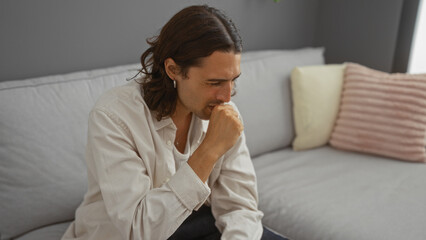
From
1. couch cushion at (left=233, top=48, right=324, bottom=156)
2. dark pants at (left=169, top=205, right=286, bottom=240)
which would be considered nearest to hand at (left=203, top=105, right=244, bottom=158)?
dark pants at (left=169, top=205, right=286, bottom=240)

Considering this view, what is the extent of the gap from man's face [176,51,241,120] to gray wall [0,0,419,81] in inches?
27.1

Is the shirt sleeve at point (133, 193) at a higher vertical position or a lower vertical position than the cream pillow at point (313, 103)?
higher

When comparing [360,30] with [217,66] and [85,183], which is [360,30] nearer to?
[217,66]

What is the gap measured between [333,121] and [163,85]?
1.15m

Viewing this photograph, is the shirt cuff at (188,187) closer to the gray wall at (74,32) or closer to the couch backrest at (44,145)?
the couch backrest at (44,145)

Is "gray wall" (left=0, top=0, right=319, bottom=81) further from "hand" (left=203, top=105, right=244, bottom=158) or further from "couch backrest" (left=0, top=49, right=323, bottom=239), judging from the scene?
"hand" (left=203, top=105, right=244, bottom=158)

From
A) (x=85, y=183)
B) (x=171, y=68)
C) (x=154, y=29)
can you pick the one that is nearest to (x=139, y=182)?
(x=171, y=68)

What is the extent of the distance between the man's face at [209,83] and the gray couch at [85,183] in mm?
484

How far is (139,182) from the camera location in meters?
1.05

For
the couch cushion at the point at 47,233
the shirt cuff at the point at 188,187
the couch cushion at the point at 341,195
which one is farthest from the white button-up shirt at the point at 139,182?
the couch cushion at the point at 341,195

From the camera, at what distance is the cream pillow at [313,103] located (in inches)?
78.6

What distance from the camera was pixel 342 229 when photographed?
1383 mm

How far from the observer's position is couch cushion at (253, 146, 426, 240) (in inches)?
54.8

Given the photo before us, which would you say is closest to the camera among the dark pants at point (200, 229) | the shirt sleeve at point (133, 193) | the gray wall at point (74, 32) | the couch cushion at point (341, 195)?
the shirt sleeve at point (133, 193)
